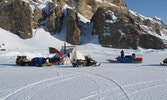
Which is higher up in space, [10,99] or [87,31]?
[87,31]

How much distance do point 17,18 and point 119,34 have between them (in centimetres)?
4495

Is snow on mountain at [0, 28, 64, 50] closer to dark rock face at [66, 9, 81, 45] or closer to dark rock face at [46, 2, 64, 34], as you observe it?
dark rock face at [46, 2, 64, 34]

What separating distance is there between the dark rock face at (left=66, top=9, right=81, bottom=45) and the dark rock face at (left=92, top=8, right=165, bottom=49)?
8.31m

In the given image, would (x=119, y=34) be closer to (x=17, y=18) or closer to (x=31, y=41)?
(x=31, y=41)

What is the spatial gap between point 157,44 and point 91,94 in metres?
74.8

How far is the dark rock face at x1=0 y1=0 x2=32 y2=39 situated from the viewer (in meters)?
65.2

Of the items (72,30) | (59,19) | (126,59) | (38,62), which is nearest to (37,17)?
(59,19)

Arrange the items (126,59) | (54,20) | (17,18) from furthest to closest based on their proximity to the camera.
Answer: (54,20) < (17,18) < (126,59)

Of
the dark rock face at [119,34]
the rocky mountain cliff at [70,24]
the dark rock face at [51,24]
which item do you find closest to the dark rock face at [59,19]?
the rocky mountain cliff at [70,24]

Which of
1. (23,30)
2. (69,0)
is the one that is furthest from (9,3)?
(69,0)

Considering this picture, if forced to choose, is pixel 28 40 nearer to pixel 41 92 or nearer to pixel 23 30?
pixel 23 30

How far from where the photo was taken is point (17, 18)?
221 ft

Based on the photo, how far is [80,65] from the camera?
16078 millimetres

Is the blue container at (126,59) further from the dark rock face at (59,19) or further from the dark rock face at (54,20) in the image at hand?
the dark rock face at (59,19)
